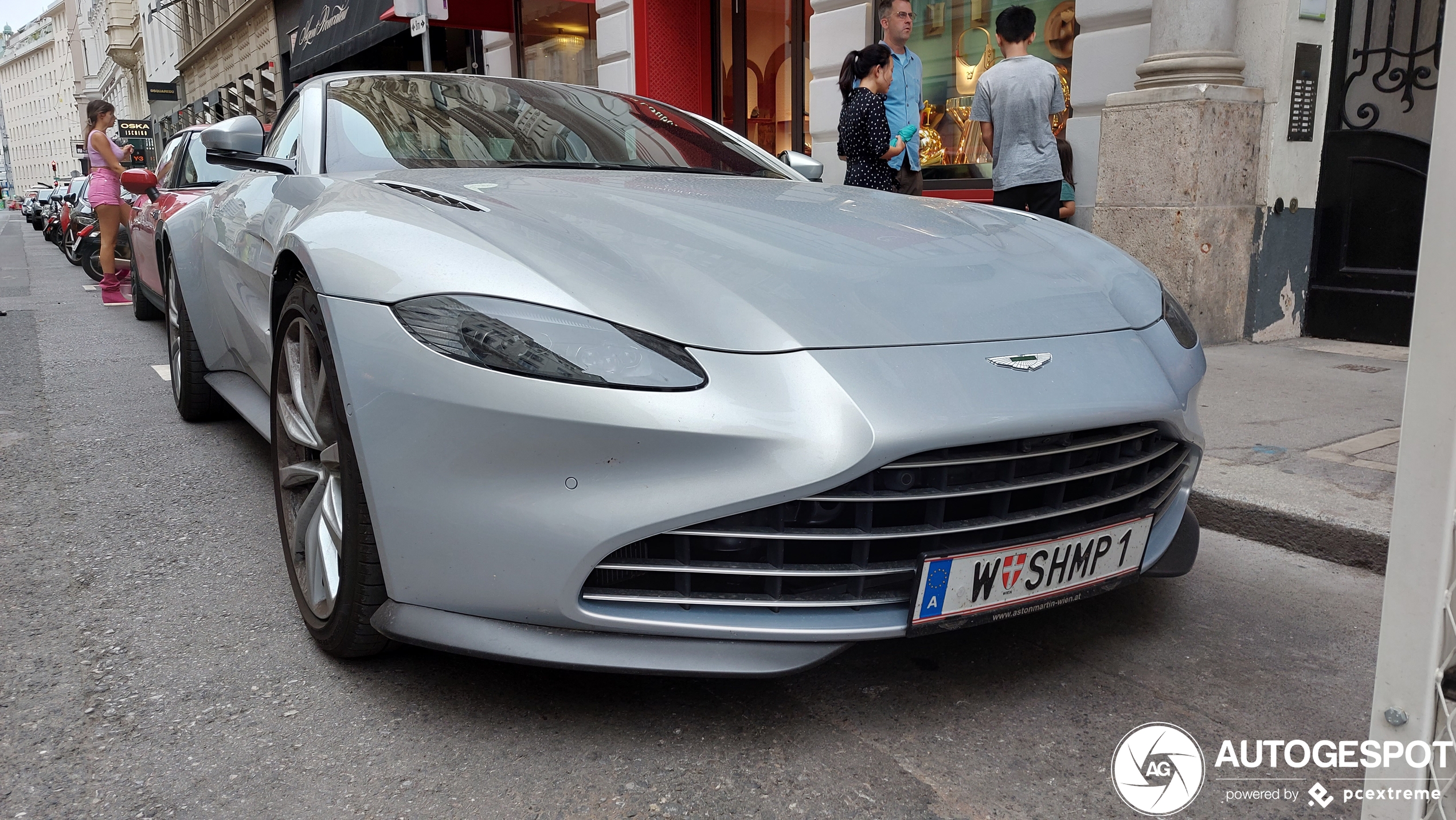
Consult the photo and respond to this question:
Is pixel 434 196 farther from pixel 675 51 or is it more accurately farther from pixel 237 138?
pixel 675 51

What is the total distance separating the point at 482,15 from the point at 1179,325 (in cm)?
1259

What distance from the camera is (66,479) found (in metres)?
3.61

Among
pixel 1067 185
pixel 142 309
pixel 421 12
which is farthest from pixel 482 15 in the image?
pixel 1067 185

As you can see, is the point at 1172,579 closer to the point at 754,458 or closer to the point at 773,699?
the point at 773,699

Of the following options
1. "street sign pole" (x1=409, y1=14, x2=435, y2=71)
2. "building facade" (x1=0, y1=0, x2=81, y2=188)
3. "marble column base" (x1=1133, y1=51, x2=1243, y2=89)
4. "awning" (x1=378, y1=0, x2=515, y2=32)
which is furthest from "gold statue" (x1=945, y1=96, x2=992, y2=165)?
"building facade" (x1=0, y1=0, x2=81, y2=188)

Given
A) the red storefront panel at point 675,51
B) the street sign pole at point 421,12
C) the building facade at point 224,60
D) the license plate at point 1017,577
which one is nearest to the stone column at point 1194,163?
the license plate at point 1017,577

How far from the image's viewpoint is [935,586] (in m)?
1.80

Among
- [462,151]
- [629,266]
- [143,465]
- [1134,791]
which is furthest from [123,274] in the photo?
[1134,791]

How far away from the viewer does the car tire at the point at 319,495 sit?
76.7 inches

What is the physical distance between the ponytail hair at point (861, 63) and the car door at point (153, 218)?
134 inches

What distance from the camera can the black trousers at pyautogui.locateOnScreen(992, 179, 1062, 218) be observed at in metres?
5.86

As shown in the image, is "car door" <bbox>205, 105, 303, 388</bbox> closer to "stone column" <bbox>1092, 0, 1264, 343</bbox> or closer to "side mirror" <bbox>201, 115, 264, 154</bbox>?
"side mirror" <bbox>201, 115, 264, 154</bbox>

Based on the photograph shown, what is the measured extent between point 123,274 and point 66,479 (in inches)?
294

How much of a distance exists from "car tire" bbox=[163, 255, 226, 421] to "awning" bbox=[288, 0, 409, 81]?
400 inches
